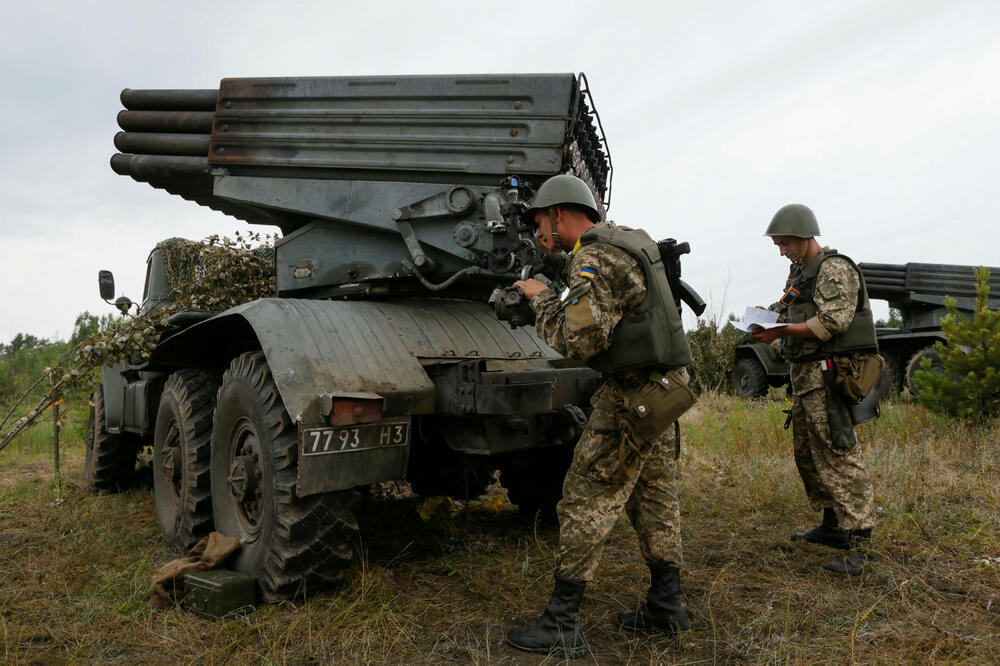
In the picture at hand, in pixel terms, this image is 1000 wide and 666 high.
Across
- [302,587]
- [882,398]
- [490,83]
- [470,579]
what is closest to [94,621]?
[302,587]

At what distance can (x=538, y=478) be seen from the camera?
4934 millimetres

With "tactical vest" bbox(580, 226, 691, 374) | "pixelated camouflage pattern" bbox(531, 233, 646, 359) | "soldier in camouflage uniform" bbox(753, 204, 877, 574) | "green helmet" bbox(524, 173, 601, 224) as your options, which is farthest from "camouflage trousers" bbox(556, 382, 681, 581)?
"soldier in camouflage uniform" bbox(753, 204, 877, 574)

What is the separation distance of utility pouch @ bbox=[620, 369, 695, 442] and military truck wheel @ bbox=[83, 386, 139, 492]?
17.7 ft

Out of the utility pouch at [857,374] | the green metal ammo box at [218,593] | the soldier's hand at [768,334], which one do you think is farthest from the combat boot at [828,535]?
the green metal ammo box at [218,593]

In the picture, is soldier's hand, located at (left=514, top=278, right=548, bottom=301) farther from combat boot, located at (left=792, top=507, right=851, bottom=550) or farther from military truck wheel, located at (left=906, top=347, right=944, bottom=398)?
military truck wheel, located at (left=906, top=347, right=944, bottom=398)

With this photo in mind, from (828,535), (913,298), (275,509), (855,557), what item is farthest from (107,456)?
(913,298)

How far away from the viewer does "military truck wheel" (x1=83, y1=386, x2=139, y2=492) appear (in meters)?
6.64

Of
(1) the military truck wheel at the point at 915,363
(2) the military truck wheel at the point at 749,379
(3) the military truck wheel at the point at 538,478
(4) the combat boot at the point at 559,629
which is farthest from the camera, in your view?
(2) the military truck wheel at the point at 749,379

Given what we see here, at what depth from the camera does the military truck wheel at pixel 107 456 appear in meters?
6.64

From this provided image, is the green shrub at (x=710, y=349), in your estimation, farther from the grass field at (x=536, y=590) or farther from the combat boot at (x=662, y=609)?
the combat boot at (x=662, y=609)

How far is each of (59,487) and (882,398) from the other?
38.3 ft

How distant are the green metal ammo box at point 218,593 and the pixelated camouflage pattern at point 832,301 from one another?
313cm

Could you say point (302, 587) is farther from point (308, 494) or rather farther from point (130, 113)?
point (130, 113)

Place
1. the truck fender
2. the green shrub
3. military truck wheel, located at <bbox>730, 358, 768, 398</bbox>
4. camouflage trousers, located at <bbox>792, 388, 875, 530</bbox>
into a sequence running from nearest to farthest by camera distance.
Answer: the truck fender < camouflage trousers, located at <bbox>792, 388, 875, 530</bbox> < the green shrub < military truck wheel, located at <bbox>730, 358, 768, 398</bbox>
